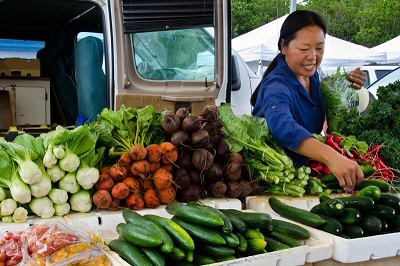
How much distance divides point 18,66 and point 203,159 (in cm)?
469

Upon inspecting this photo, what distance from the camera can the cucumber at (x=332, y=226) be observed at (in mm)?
2527

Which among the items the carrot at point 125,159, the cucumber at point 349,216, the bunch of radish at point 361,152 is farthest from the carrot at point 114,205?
the bunch of radish at point 361,152

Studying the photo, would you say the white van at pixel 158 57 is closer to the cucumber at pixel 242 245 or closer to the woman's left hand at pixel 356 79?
the woman's left hand at pixel 356 79

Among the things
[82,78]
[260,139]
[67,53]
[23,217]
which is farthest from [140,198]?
[67,53]

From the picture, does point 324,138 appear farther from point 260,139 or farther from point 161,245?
point 161,245

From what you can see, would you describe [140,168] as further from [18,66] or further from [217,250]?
[18,66]

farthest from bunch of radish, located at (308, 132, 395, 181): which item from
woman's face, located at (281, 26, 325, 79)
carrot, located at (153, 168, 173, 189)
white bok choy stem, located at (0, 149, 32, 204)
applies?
white bok choy stem, located at (0, 149, 32, 204)

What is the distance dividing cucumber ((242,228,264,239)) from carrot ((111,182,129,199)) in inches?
31.1

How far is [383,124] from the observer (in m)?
3.88

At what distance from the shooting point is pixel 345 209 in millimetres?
2623

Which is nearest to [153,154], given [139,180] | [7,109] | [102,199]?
[139,180]

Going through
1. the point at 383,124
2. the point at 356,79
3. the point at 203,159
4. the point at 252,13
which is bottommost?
the point at 203,159

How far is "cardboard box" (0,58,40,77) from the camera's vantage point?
665 centimetres

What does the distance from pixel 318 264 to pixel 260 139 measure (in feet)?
3.87
